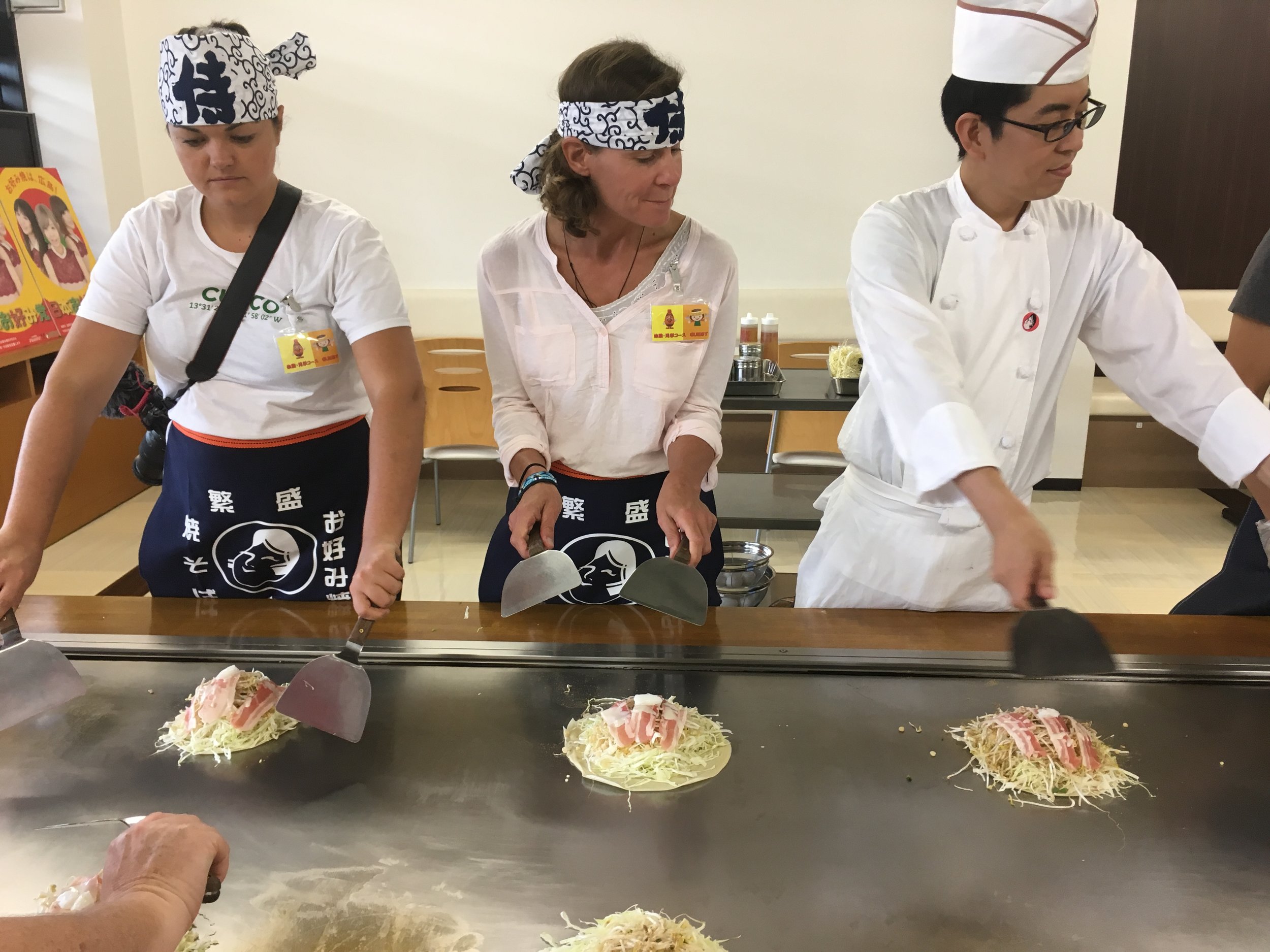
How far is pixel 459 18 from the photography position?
15.4 feet

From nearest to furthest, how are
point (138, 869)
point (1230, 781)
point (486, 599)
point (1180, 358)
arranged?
1. point (138, 869)
2. point (1230, 781)
3. point (1180, 358)
4. point (486, 599)

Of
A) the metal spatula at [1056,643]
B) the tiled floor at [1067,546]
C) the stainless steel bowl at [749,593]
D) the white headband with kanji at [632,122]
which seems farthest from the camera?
the tiled floor at [1067,546]

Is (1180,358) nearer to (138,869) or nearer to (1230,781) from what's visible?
(1230,781)

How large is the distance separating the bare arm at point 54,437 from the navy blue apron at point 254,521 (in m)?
0.18

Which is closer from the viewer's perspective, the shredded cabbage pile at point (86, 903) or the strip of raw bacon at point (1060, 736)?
the shredded cabbage pile at point (86, 903)

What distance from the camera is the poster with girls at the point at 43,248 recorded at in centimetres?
410

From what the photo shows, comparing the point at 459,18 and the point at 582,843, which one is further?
the point at 459,18

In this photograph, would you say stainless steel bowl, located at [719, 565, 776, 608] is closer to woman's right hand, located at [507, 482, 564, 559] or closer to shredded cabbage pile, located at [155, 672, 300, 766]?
woman's right hand, located at [507, 482, 564, 559]

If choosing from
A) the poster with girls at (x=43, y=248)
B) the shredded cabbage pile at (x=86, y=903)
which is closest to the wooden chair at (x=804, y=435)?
the poster with girls at (x=43, y=248)

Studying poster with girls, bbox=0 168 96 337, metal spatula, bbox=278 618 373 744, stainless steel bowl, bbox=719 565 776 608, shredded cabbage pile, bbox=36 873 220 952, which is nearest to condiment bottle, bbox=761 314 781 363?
stainless steel bowl, bbox=719 565 776 608

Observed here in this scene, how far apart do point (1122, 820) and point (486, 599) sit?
108 cm

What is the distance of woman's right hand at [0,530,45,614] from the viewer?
1.47m

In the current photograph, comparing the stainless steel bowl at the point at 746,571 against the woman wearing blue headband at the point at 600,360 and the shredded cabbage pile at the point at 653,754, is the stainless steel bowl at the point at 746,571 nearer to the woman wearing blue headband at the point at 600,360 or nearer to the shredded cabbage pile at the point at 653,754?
the woman wearing blue headband at the point at 600,360

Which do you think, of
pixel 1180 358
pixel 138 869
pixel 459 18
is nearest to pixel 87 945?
pixel 138 869
